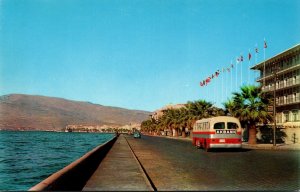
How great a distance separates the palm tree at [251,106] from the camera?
4491cm

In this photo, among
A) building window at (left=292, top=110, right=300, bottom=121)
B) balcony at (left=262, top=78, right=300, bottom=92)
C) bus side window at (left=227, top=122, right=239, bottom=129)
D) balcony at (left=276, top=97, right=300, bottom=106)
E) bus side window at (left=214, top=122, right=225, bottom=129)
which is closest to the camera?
bus side window at (left=214, top=122, right=225, bottom=129)

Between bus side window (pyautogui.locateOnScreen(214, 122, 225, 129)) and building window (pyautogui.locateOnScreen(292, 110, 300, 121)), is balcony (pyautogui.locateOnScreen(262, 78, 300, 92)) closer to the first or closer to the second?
building window (pyautogui.locateOnScreen(292, 110, 300, 121))

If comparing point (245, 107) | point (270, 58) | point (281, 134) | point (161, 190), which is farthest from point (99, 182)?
point (270, 58)

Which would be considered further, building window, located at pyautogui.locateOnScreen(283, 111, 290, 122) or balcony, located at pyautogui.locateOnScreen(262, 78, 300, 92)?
building window, located at pyautogui.locateOnScreen(283, 111, 290, 122)

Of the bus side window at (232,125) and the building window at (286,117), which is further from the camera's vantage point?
the building window at (286,117)

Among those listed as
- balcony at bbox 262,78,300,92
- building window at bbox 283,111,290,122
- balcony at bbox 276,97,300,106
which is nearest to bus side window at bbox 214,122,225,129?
balcony at bbox 276,97,300,106

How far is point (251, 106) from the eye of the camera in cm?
4591

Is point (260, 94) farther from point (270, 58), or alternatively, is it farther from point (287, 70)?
point (270, 58)

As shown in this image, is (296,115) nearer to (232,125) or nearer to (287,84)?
(287,84)

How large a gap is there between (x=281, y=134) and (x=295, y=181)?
143ft

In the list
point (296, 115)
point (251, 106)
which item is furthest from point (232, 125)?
point (296, 115)

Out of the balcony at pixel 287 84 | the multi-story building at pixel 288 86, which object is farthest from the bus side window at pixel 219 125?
the balcony at pixel 287 84

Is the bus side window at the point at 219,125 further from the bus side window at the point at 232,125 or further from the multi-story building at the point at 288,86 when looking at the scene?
the multi-story building at the point at 288,86

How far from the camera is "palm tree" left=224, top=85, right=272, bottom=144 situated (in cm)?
4491
